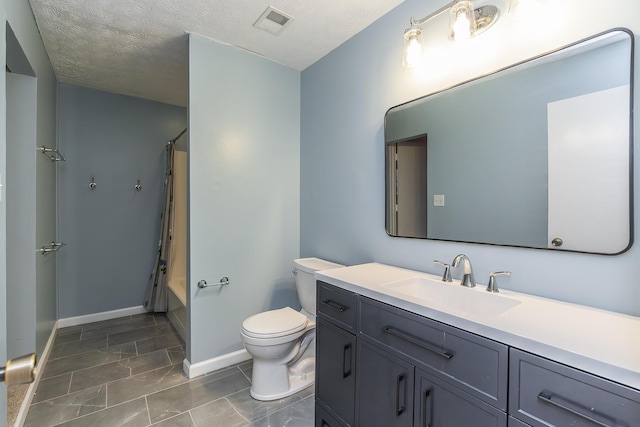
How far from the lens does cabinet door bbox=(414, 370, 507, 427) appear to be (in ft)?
2.93

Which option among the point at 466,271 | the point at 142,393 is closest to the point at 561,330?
the point at 466,271

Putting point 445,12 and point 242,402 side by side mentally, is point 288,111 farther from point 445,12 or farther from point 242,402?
point 242,402

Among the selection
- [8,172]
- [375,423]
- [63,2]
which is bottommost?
[375,423]

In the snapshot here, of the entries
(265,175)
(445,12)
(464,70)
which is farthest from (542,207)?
(265,175)

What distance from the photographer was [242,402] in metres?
1.89

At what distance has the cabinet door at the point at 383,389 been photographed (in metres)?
1.14

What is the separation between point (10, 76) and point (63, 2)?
Answer: 59 cm

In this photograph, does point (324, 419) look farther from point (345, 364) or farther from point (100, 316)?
point (100, 316)

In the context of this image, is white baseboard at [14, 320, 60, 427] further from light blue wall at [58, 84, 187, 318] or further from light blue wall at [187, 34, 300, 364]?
light blue wall at [187, 34, 300, 364]

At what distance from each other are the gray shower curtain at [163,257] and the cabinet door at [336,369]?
2.39 meters

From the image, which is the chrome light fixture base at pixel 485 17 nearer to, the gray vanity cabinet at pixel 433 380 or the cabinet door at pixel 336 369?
the gray vanity cabinet at pixel 433 380

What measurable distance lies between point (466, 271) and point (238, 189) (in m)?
1.73

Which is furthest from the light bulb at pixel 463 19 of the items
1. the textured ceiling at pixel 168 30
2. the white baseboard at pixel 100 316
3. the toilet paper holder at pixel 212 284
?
the white baseboard at pixel 100 316

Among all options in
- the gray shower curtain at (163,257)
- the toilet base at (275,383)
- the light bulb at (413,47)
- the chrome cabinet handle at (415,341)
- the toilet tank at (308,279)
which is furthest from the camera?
the gray shower curtain at (163,257)
